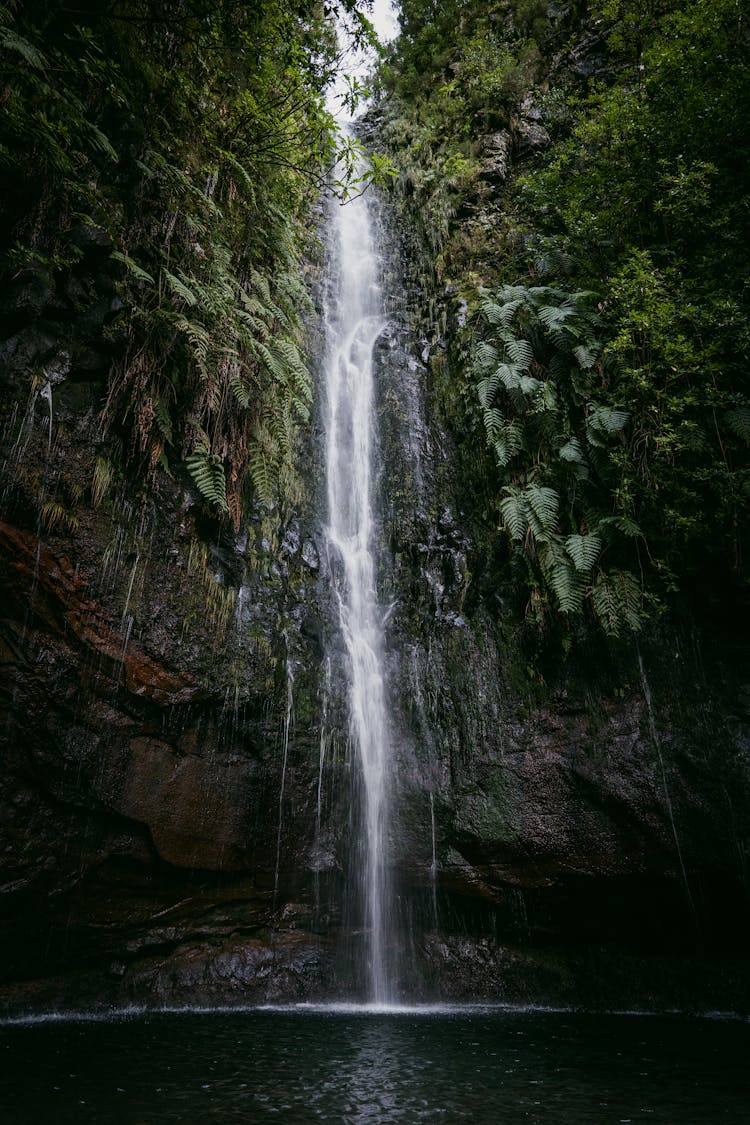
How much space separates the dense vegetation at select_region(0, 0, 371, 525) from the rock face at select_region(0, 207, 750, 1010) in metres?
0.50

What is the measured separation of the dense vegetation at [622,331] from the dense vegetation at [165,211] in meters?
3.05

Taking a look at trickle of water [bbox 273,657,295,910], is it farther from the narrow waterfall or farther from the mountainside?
the narrow waterfall

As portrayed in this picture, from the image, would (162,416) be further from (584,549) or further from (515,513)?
(584,549)

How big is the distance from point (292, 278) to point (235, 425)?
241 centimetres

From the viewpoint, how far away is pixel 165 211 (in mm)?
6273

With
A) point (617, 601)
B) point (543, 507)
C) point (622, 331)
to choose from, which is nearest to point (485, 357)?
point (622, 331)

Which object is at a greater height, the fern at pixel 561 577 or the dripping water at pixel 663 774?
the fern at pixel 561 577

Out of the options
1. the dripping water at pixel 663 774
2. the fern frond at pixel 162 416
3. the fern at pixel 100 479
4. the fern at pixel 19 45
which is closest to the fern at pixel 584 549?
the dripping water at pixel 663 774

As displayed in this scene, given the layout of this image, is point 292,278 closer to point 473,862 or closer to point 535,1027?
point 473,862

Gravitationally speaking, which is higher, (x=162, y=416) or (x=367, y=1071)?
(x=162, y=416)

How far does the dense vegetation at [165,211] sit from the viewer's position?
528 cm

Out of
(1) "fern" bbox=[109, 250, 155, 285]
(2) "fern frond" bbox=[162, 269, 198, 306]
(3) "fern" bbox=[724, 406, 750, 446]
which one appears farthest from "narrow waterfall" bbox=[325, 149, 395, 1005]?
(3) "fern" bbox=[724, 406, 750, 446]

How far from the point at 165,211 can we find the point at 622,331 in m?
5.40

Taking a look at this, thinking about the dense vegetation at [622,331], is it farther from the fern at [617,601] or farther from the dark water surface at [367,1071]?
the dark water surface at [367,1071]
